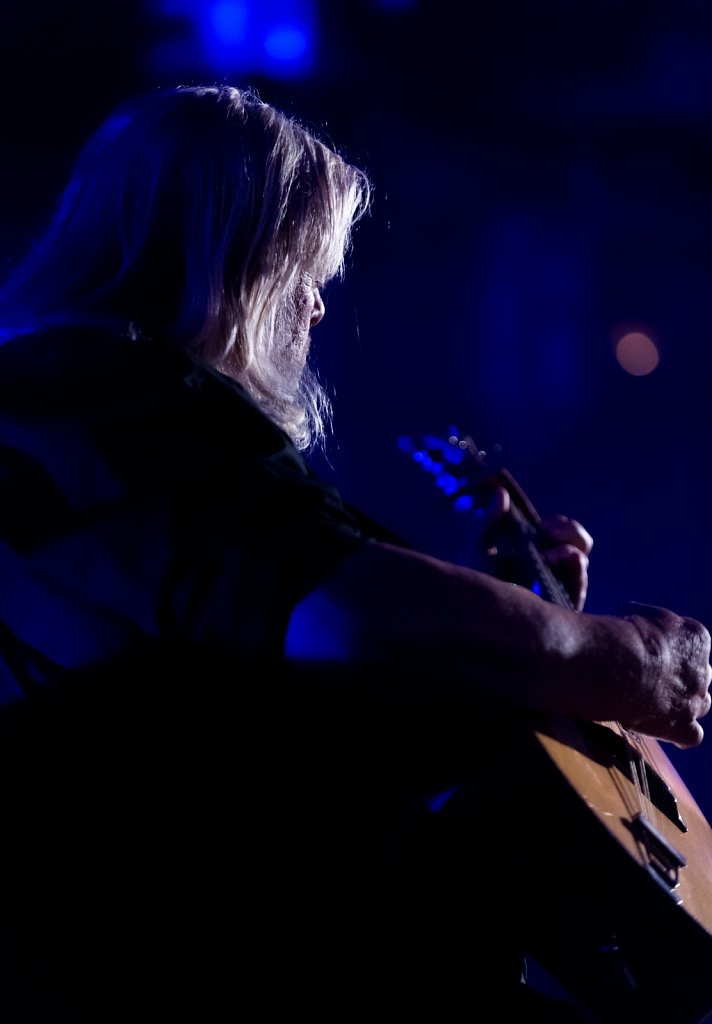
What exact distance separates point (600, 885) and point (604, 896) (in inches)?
0.7

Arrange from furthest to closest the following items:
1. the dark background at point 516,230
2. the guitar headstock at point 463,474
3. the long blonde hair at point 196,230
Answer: the dark background at point 516,230 < the guitar headstock at point 463,474 < the long blonde hair at point 196,230

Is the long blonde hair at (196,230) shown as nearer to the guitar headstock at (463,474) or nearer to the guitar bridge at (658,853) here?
the guitar headstock at (463,474)

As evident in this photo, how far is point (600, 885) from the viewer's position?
1062 mm

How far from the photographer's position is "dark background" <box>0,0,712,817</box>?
3480 millimetres

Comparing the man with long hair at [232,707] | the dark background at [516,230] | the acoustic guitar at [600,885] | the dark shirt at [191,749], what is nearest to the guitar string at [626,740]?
the acoustic guitar at [600,885]

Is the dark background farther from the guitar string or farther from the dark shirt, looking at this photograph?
the dark shirt

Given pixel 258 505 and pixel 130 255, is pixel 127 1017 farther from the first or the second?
pixel 130 255

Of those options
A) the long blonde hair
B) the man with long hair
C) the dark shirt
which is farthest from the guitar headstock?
the dark shirt

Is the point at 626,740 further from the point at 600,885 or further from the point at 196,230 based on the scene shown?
the point at 196,230

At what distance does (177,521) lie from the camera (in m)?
0.96

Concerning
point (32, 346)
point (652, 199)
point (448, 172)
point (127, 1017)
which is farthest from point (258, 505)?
point (652, 199)

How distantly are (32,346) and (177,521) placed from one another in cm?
31

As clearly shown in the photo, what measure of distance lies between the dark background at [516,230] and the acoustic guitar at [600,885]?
255 cm

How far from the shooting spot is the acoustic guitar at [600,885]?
105 centimetres
